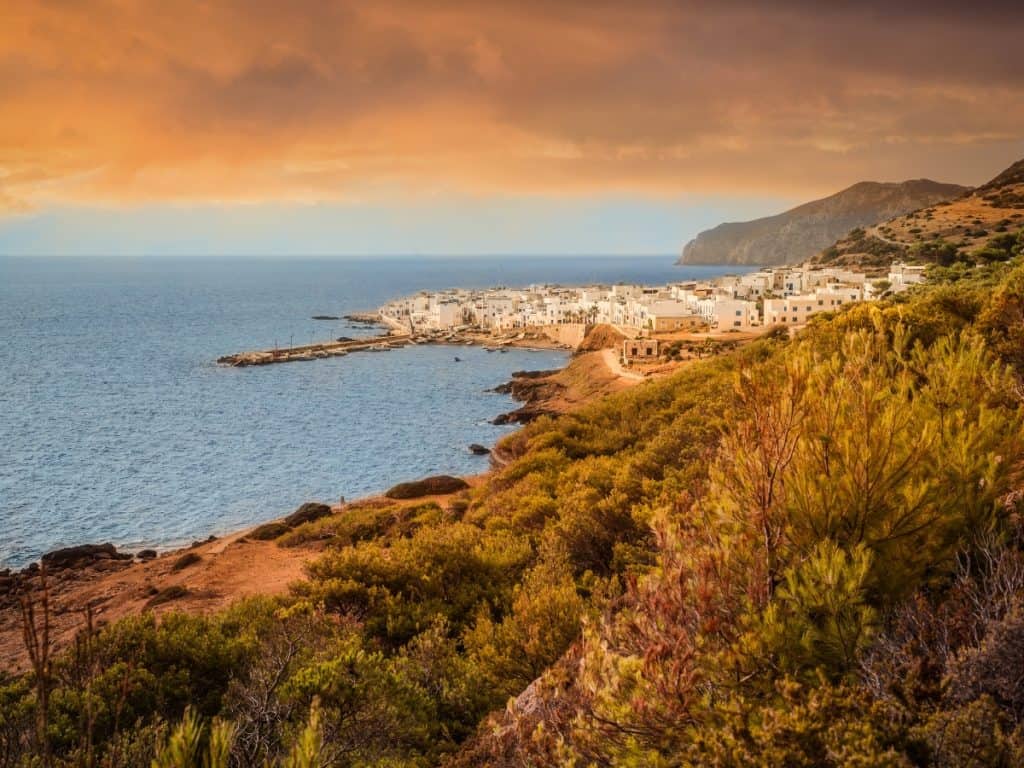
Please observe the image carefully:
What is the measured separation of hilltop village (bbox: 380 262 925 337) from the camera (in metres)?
59.0

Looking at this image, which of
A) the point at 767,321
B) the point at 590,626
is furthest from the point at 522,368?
the point at 590,626

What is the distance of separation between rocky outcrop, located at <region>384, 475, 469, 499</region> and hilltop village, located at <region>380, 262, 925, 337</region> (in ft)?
102

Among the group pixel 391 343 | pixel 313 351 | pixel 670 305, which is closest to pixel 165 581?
pixel 313 351

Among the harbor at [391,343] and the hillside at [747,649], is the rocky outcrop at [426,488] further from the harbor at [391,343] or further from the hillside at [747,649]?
the harbor at [391,343]

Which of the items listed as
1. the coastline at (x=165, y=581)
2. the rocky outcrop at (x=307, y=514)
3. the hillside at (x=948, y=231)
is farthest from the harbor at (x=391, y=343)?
the coastline at (x=165, y=581)

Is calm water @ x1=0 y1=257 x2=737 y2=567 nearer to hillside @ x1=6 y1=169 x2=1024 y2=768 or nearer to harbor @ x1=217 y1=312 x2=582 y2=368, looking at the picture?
harbor @ x1=217 y1=312 x2=582 y2=368

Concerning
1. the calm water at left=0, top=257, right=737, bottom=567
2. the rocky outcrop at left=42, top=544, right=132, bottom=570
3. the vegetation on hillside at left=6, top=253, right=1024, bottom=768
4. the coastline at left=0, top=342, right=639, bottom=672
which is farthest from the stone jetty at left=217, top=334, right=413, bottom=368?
the vegetation on hillside at left=6, top=253, right=1024, bottom=768

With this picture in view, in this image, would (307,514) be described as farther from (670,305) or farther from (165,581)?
(670,305)

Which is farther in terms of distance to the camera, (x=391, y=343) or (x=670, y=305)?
(x=391, y=343)

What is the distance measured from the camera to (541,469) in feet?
72.5

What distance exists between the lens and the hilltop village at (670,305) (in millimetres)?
58969

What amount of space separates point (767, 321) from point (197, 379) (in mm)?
50341

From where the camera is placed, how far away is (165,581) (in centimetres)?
2147

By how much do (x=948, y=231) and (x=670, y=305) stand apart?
3197 cm
